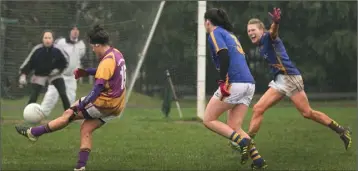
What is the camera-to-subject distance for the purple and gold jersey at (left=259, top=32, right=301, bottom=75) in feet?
29.2

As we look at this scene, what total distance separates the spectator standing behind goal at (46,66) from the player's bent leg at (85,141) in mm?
5845

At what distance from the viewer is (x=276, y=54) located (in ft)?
29.5

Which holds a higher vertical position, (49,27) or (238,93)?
(49,27)

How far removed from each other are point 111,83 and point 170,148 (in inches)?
101

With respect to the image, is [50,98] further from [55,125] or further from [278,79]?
[55,125]

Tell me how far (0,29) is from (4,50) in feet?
1.62

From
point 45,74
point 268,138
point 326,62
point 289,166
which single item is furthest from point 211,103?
point 326,62

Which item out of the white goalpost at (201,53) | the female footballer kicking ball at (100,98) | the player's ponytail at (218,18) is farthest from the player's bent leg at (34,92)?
the player's ponytail at (218,18)

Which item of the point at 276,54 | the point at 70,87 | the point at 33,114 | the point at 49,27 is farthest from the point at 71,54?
the point at 276,54

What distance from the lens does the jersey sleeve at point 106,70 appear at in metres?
7.23

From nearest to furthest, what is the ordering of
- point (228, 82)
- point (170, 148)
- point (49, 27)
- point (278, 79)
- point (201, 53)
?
point (228, 82) < point (278, 79) < point (170, 148) < point (201, 53) < point (49, 27)

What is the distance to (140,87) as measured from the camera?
1647cm

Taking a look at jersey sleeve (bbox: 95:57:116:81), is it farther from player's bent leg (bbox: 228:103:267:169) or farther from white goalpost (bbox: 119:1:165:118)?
white goalpost (bbox: 119:1:165:118)

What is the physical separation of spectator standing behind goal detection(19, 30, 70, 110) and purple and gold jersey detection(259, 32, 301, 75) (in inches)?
221
